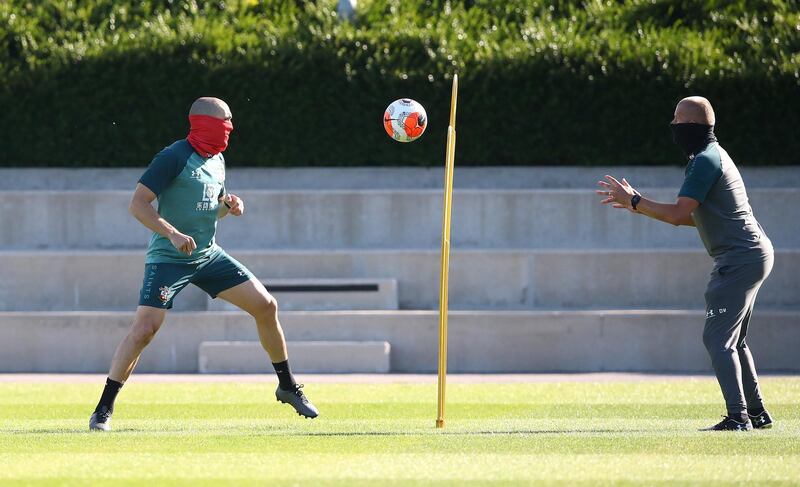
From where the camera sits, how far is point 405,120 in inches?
360

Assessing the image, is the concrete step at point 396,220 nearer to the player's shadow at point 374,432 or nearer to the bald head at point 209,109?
the bald head at point 209,109

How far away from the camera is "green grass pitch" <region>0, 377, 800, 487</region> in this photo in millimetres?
6703

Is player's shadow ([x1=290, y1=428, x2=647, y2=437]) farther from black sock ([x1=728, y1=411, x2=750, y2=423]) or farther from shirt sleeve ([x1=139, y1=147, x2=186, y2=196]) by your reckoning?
shirt sleeve ([x1=139, y1=147, x2=186, y2=196])

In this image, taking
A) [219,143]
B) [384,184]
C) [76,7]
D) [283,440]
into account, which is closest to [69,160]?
[76,7]

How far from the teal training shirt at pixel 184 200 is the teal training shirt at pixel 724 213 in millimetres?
3208

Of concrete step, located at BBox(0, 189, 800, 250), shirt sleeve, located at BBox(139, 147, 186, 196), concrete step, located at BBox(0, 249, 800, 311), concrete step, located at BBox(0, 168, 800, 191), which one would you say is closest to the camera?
shirt sleeve, located at BBox(139, 147, 186, 196)

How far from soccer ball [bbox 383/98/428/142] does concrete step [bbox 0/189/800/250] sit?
25.4ft

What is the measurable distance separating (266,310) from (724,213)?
3212mm

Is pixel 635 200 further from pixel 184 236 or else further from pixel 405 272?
pixel 405 272

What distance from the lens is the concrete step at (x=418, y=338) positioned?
15195mm

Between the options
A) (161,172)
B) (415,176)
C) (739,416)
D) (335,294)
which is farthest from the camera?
(415,176)

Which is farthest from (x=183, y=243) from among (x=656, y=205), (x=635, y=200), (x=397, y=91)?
(x=397, y=91)

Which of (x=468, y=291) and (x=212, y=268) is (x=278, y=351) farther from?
(x=468, y=291)

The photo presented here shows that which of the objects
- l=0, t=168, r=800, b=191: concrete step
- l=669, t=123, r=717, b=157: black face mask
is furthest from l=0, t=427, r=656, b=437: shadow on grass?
l=0, t=168, r=800, b=191: concrete step
